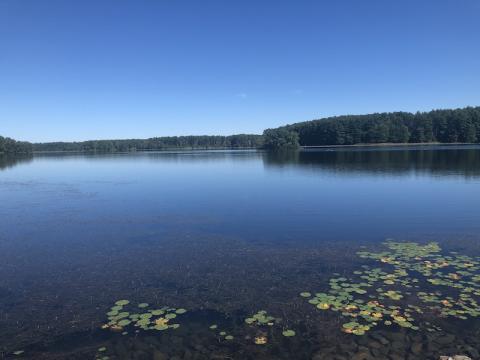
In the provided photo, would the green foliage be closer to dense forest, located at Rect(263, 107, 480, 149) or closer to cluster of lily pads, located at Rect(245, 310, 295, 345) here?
dense forest, located at Rect(263, 107, 480, 149)

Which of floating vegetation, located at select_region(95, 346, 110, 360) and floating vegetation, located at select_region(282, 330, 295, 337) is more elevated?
floating vegetation, located at select_region(282, 330, 295, 337)

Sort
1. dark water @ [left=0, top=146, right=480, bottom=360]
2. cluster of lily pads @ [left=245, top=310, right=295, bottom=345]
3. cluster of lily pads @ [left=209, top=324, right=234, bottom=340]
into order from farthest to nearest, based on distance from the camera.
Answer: cluster of lily pads @ [left=245, top=310, right=295, bottom=345] < cluster of lily pads @ [left=209, top=324, right=234, bottom=340] < dark water @ [left=0, top=146, right=480, bottom=360]

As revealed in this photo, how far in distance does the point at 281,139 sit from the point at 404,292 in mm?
170187

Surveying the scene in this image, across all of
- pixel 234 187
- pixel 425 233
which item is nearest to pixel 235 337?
pixel 425 233

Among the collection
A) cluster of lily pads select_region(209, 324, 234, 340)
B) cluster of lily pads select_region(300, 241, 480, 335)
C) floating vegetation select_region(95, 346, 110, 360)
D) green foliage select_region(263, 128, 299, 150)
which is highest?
green foliage select_region(263, 128, 299, 150)

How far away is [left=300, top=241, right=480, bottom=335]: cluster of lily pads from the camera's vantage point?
9750mm

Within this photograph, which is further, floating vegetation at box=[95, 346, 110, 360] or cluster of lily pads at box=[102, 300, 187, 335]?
cluster of lily pads at box=[102, 300, 187, 335]

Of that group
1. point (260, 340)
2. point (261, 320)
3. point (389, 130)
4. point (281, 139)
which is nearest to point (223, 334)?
point (260, 340)

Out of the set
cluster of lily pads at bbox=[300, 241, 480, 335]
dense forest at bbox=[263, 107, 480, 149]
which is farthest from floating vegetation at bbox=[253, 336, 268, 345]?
dense forest at bbox=[263, 107, 480, 149]

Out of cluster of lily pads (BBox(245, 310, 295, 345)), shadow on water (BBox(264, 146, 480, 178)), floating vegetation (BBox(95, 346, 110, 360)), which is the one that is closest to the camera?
A: floating vegetation (BBox(95, 346, 110, 360))

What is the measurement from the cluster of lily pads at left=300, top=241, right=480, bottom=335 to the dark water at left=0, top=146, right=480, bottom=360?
40 centimetres

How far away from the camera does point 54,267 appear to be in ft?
48.2

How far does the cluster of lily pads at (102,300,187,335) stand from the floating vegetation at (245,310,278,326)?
1.92 meters

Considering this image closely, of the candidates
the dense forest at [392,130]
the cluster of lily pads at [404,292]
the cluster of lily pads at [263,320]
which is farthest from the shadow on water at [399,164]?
the dense forest at [392,130]
